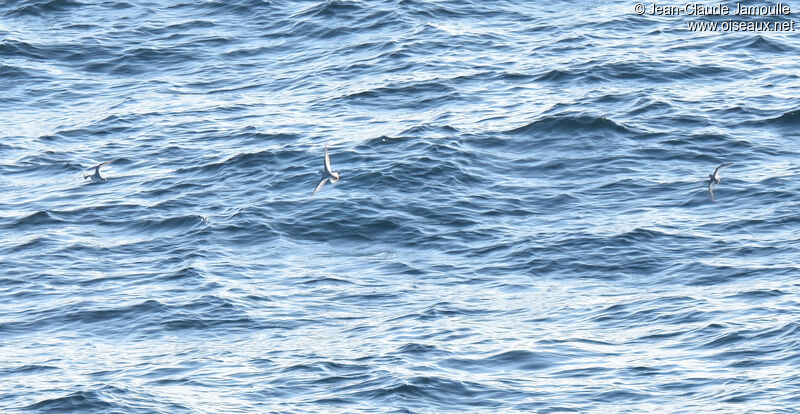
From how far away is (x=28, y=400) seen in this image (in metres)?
34.2

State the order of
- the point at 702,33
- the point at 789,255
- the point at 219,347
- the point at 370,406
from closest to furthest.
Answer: the point at 370,406 < the point at 219,347 < the point at 789,255 < the point at 702,33

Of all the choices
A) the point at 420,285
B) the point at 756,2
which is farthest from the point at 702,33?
the point at 420,285

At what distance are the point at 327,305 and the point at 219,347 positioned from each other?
273cm

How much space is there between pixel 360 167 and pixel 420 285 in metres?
6.65

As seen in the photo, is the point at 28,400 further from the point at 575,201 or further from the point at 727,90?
the point at 727,90

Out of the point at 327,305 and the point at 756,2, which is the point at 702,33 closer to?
the point at 756,2

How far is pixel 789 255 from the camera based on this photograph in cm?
3909

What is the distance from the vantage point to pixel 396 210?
42.7 m

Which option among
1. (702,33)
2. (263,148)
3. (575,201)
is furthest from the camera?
(702,33)

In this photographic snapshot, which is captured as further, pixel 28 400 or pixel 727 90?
pixel 727 90

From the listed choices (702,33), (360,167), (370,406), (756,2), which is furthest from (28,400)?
(756,2)

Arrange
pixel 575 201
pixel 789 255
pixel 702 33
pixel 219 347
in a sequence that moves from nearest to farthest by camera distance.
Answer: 1. pixel 219 347
2. pixel 789 255
3. pixel 575 201
4. pixel 702 33

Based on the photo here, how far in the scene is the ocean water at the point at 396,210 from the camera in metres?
34.8

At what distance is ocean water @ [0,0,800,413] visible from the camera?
34.8 m
